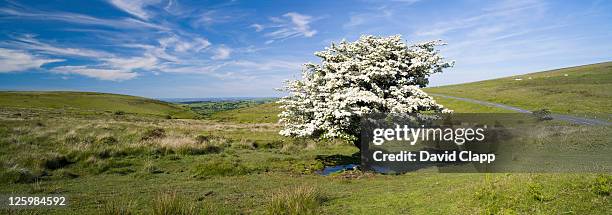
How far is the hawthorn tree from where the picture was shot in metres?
20.4

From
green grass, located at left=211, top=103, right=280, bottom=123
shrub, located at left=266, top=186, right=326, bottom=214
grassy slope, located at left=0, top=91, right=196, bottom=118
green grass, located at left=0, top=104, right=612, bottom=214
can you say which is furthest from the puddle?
grassy slope, located at left=0, top=91, right=196, bottom=118

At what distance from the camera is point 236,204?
13.6 metres

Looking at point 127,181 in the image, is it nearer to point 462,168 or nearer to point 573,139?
point 462,168

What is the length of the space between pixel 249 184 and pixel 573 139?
1110 inches

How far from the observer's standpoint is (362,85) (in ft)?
71.9

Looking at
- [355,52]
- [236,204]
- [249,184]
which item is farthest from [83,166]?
[355,52]

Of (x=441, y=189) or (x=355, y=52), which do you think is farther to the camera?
(x=355, y=52)

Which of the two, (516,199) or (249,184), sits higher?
(516,199)

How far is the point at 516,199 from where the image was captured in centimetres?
1109

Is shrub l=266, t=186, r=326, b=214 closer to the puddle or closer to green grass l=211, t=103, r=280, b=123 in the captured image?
the puddle

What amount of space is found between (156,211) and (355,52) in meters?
15.6

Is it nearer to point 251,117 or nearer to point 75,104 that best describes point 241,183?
point 251,117

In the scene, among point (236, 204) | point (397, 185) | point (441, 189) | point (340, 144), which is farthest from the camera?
point (340, 144)

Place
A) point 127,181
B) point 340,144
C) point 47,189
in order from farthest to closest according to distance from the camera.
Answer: point 340,144 → point 127,181 → point 47,189
